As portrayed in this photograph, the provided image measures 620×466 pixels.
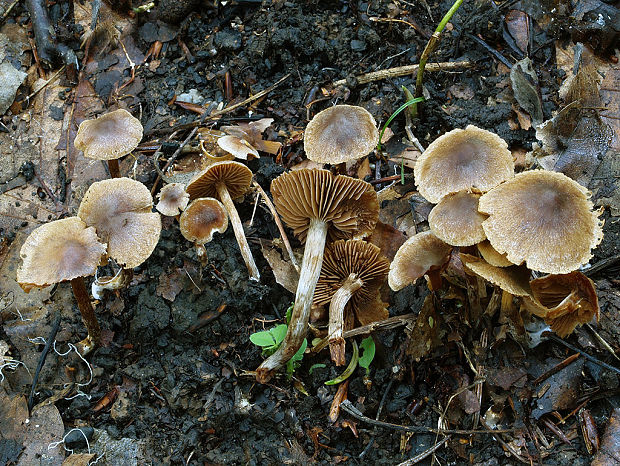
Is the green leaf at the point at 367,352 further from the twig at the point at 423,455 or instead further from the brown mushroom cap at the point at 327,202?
the brown mushroom cap at the point at 327,202

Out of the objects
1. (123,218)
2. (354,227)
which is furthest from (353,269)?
(123,218)

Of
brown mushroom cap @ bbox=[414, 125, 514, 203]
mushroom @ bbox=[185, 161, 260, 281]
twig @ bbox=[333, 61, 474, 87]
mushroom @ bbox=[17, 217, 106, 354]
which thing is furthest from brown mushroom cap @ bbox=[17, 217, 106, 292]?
twig @ bbox=[333, 61, 474, 87]

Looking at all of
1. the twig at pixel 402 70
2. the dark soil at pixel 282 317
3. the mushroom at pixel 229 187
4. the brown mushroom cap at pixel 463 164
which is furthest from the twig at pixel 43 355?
the twig at pixel 402 70

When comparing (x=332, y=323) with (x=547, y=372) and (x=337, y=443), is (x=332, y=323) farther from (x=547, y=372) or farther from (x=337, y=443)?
(x=547, y=372)

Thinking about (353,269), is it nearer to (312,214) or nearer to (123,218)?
(312,214)

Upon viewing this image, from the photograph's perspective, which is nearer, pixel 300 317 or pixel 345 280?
pixel 300 317

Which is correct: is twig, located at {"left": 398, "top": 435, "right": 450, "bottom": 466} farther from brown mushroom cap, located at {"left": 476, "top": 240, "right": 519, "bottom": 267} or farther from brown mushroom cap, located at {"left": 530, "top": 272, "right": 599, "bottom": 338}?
brown mushroom cap, located at {"left": 476, "top": 240, "right": 519, "bottom": 267}
